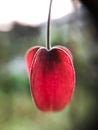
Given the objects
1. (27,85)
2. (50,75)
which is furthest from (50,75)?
(27,85)

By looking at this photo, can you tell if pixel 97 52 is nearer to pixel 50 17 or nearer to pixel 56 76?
pixel 50 17

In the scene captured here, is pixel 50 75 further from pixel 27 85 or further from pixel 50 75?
pixel 27 85

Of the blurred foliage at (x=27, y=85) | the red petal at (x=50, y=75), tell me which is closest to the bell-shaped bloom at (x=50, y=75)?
the red petal at (x=50, y=75)

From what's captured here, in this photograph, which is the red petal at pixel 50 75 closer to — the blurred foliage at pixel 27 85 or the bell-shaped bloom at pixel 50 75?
the bell-shaped bloom at pixel 50 75

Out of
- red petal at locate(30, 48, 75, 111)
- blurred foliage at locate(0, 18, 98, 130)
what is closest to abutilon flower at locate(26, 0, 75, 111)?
red petal at locate(30, 48, 75, 111)

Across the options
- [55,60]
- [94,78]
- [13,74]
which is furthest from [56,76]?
[94,78]

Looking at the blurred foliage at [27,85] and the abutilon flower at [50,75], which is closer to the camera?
the abutilon flower at [50,75]
